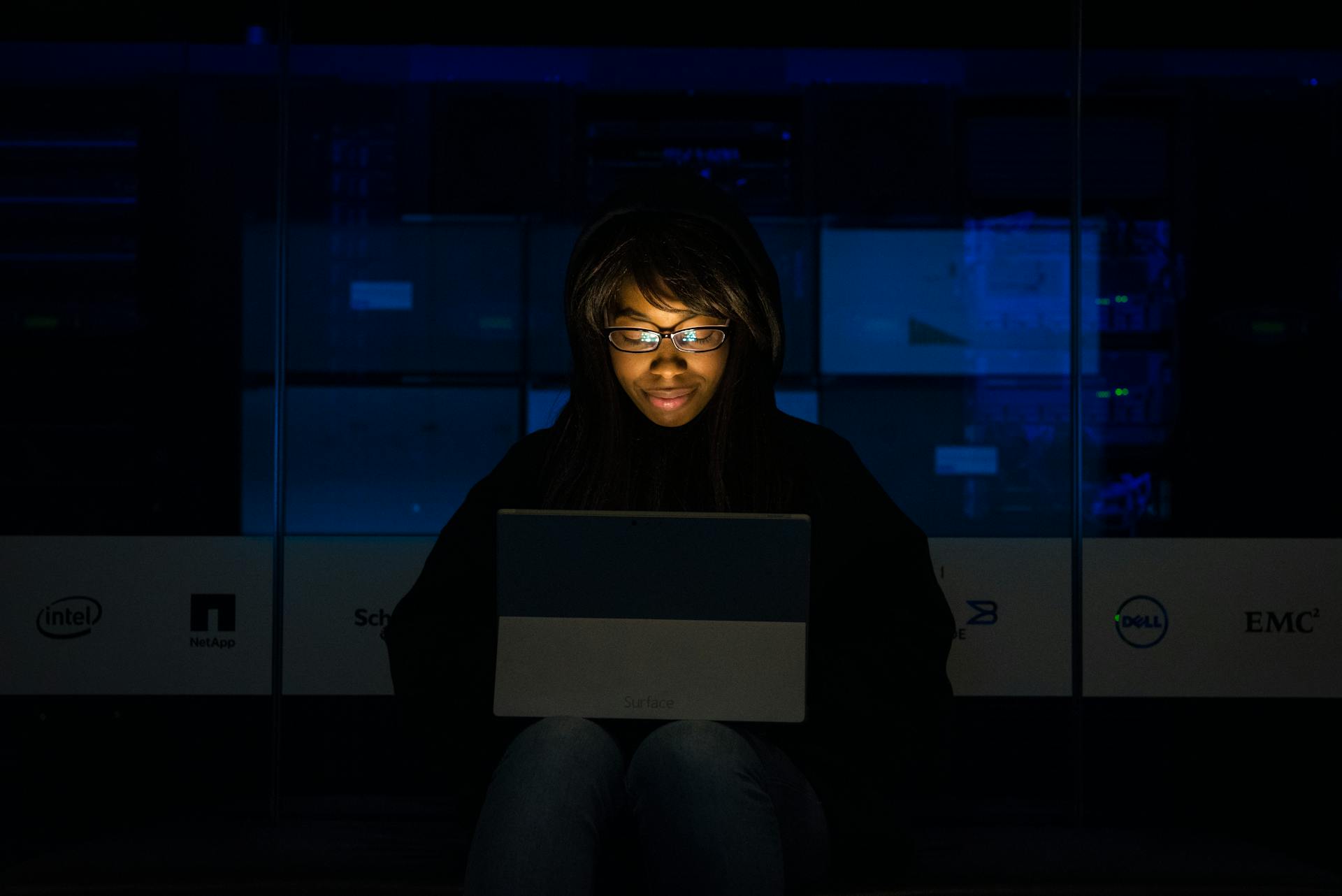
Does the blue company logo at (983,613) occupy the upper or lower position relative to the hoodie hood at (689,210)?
lower

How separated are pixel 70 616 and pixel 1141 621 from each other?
8.20 ft

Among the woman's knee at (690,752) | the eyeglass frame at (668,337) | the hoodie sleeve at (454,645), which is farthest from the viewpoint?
the eyeglass frame at (668,337)

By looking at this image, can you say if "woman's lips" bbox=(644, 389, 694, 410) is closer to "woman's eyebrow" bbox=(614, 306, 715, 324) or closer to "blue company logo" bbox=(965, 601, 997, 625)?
"woman's eyebrow" bbox=(614, 306, 715, 324)

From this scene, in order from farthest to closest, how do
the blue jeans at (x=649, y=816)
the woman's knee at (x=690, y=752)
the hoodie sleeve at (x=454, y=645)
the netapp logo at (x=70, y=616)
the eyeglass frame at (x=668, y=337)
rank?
the netapp logo at (x=70, y=616) → the eyeglass frame at (x=668, y=337) → the hoodie sleeve at (x=454, y=645) → the woman's knee at (x=690, y=752) → the blue jeans at (x=649, y=816)

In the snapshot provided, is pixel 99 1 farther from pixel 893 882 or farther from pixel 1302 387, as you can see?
pixel 1302 387

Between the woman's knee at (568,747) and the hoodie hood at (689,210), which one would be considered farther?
the hoodie hood at (689,210)

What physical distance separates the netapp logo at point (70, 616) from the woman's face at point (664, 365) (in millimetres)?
1693

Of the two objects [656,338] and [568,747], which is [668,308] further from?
[568,747]

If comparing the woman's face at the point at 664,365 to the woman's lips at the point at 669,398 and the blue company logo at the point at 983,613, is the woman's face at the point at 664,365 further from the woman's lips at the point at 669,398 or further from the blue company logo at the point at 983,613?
the blue company logo at the point at 983,613

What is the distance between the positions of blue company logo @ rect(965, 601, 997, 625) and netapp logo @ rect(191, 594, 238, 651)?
5.63ft

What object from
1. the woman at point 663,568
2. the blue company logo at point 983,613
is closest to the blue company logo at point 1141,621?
the blue company logo at point 983,613

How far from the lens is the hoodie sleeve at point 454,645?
158 centimetres

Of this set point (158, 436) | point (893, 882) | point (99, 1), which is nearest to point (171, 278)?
point (158, 436)

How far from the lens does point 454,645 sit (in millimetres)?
1619
